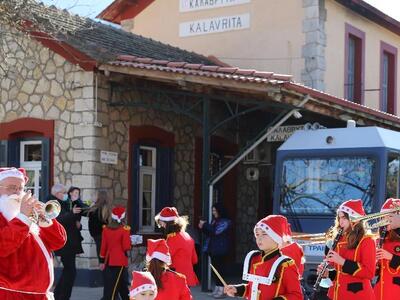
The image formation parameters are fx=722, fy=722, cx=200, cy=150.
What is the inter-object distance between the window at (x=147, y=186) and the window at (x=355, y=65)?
679 cm

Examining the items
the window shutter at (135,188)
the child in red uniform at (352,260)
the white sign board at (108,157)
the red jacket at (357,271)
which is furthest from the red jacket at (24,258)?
the window shutter at (135,188)

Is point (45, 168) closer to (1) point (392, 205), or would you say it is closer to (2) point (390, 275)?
(1) point (392, 205)

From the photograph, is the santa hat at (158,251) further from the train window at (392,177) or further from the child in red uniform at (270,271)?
the train window at (392,177)

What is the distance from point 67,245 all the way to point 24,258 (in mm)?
5137

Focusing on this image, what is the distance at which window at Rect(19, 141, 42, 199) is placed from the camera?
13.7 meters

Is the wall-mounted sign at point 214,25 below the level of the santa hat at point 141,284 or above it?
above

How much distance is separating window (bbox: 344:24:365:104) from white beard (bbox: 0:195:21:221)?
48.4 feet

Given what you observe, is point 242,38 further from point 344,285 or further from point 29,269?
point 29,269

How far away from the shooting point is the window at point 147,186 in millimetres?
13906

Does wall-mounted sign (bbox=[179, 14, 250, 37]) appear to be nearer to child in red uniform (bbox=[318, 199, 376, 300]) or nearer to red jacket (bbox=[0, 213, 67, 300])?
child in red uniform (bbox=[318, 199, 376, 300])

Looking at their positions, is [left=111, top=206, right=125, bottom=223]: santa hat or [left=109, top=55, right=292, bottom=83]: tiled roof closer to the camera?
[left=111, top=206, right=125, bottom=223]: santa hat

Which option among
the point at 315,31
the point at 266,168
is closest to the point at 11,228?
the point at 266,168

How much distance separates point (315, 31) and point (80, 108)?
21.8 feet

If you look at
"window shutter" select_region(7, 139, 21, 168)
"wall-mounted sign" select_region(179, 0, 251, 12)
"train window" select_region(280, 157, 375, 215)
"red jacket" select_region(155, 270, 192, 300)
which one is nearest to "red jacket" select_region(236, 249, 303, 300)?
"red jacket" select_region(155, 270, 192, 300)
